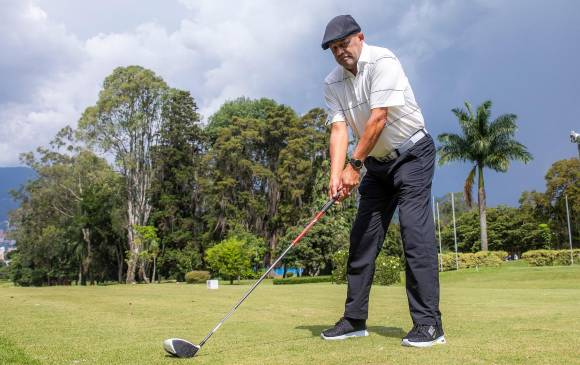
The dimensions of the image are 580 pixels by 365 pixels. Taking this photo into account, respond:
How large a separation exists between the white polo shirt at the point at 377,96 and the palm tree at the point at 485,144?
1599 inches

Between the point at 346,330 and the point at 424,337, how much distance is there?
2.51 ft

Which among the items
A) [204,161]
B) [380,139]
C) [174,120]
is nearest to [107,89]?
[174,120]

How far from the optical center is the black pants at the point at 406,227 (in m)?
4.55

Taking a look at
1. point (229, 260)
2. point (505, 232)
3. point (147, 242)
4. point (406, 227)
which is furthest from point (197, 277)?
point (505, 232)

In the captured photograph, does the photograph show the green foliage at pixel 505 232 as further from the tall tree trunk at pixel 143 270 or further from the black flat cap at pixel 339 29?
the black flat cap at pixel 339 29

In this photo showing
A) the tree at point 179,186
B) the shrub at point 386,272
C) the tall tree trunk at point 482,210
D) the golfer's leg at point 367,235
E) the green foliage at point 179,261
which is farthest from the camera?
the tree at point 179,186

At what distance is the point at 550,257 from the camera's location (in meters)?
38.0

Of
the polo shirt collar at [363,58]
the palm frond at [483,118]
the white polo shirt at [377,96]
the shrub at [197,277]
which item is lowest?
the shrub at [197,277]

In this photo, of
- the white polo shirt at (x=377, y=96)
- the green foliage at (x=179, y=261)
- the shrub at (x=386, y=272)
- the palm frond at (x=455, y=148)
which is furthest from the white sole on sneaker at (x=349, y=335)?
the green foliage at (x=179, y=261)

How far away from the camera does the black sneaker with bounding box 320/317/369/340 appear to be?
4672 mm

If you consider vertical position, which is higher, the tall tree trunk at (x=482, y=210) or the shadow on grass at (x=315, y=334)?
the tall tree trunk at (x=482, y=210)

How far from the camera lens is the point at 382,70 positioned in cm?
452

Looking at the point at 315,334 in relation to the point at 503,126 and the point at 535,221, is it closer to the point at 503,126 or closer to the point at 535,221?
the point at 503,126

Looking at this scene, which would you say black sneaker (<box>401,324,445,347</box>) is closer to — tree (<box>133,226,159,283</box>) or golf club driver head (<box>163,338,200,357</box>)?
golf club driver head (<box>163,338,200,357</box>)
